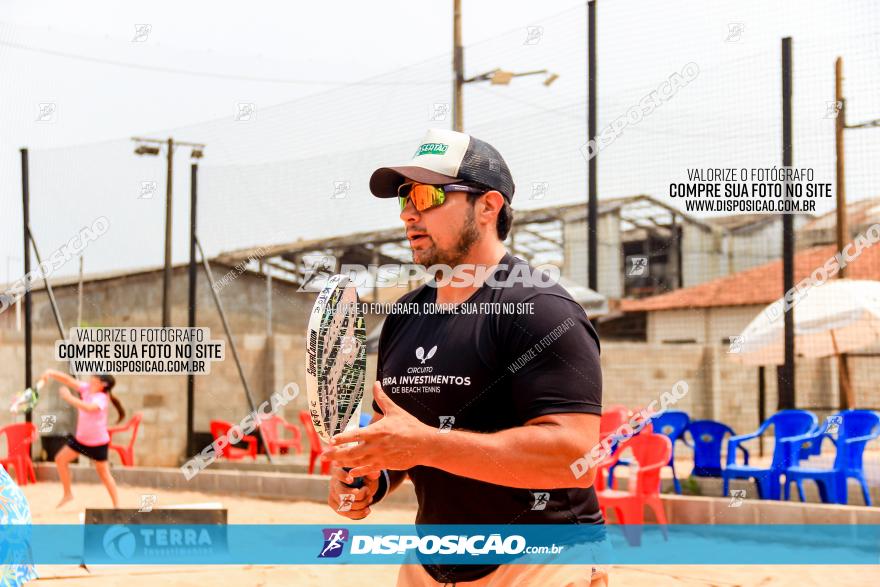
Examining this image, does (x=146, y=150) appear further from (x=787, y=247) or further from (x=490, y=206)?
(x=490, y=206)

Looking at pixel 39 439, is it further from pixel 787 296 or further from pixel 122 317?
pixel 787 296

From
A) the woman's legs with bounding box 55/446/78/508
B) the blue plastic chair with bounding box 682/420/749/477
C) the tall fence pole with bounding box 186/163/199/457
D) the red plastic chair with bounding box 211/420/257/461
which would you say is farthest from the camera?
the red plastic chair with bounding box 211/420/257/461

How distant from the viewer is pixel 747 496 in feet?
31.5

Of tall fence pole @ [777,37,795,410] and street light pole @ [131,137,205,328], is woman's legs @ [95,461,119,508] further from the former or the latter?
tall fence pole @ [777,37,795,410]

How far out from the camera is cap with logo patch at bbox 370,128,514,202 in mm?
2148

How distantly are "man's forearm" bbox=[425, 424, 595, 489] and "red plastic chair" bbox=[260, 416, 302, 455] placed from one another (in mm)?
13602

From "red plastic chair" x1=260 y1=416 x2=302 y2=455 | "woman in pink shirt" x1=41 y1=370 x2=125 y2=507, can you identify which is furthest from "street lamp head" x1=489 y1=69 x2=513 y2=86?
"red plastic chair" x1=260 y1=416 x2=302 y2=455

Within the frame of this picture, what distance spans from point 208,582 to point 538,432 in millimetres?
5350

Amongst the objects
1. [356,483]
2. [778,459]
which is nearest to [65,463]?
[778,459]

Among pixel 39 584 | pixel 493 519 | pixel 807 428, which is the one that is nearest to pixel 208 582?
pixel 39 584

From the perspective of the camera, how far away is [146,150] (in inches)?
506

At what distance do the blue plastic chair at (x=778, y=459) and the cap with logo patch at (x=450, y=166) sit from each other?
805 cm

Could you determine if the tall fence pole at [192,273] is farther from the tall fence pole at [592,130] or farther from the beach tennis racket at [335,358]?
the beach tennis racket at [335,358]

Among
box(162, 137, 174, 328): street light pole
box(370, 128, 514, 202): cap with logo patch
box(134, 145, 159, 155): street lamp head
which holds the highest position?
box(134, 145, 159, 155): street lamp head
